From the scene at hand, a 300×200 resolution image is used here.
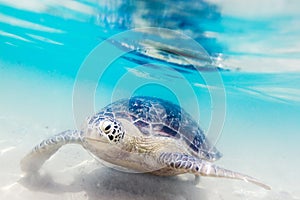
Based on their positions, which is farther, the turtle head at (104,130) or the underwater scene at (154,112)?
the underwater scene at (154,112)

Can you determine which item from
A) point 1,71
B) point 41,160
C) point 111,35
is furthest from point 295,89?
point 1,71

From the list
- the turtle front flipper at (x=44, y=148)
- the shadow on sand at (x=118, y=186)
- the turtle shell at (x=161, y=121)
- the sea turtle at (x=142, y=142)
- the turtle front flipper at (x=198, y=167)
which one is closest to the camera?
the turtle front flipper at (x=198, y=167)

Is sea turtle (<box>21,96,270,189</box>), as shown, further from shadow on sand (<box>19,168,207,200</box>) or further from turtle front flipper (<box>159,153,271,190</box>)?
shadow on sand (<box>19,168,207,200</box>)

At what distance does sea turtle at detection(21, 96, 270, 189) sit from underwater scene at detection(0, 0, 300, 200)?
18mm

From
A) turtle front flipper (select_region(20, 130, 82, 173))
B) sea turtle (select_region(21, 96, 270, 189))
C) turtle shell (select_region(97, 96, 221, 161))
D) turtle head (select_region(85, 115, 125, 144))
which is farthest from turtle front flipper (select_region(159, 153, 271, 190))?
turtle front flipper (select_region(20, 130, 82, 173))

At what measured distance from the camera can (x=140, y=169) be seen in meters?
4.11

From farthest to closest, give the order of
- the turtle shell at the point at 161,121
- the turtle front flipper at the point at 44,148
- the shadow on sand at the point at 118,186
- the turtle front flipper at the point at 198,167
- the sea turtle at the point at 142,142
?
the turtle shell at the point at 161,121
the turtle front flipper at the point at 44,148
the shadow on sand at the point at 118,186
the sea turtle at the point at 142,142
the turtle front flipper at the point at 198,167

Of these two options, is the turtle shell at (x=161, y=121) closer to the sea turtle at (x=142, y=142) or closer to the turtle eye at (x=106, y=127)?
the sea turtle at (x=142, y=142)

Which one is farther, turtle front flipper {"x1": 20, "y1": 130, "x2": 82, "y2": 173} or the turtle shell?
the turtle shell

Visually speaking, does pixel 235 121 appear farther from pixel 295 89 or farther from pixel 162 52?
pixel 162 52

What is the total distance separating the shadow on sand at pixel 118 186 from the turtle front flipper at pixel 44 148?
0.53ft

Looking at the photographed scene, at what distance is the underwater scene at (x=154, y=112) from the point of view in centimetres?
384

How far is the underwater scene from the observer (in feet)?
12.6

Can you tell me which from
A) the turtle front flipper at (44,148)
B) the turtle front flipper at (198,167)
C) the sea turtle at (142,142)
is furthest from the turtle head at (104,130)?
the turtle front flipper at (198,167)
